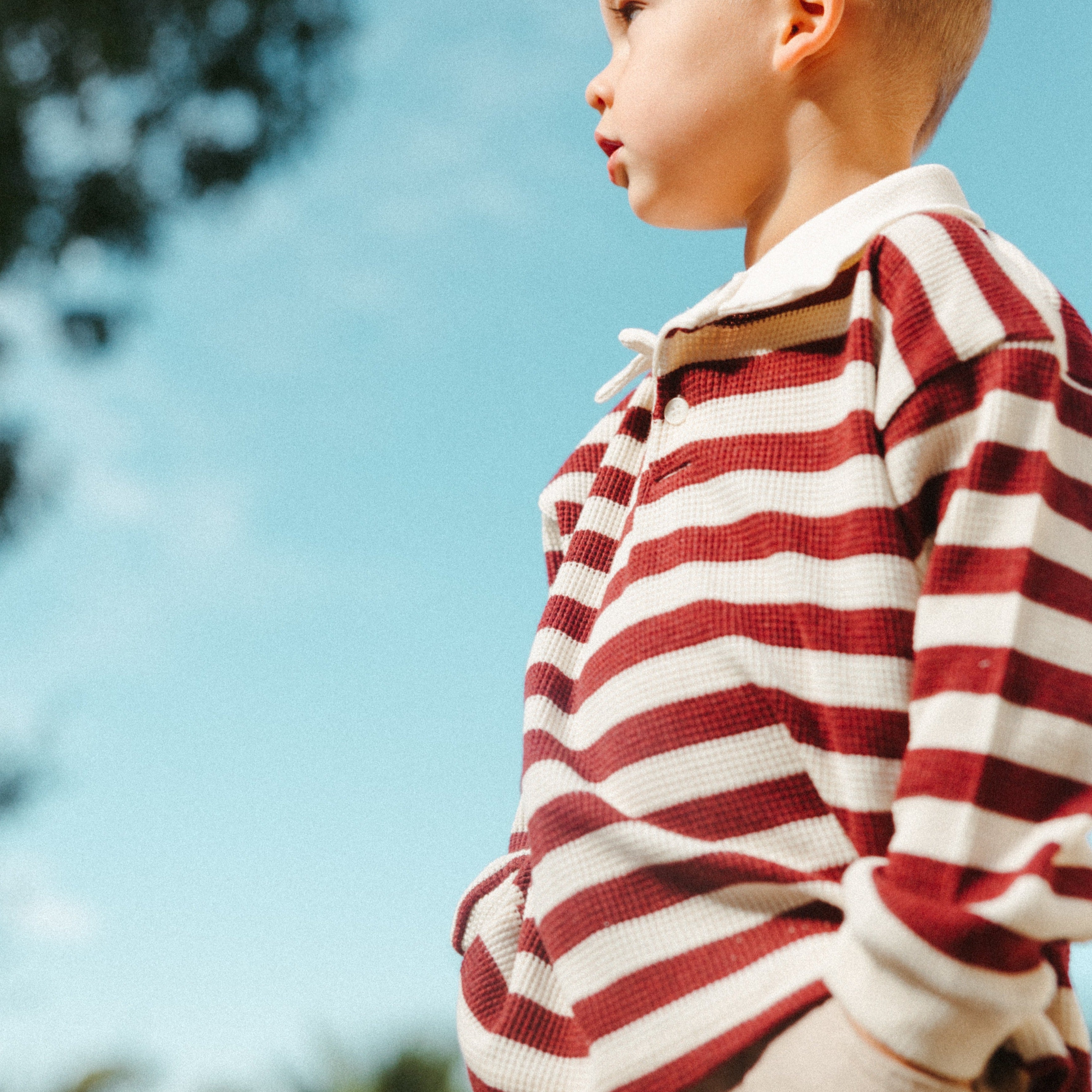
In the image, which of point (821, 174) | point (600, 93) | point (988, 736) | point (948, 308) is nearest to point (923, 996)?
point (988, 736)

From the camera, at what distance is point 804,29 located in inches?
35.9

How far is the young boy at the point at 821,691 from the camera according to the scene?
0.60 metres

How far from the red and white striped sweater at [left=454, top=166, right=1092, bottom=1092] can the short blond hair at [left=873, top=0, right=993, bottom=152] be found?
0.16 metres

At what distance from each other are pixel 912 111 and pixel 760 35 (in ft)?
0.47

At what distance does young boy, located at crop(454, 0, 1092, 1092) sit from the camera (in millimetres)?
597

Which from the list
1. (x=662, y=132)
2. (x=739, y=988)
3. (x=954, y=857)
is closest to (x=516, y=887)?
(x=739, y=988)

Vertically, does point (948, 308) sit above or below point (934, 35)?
below

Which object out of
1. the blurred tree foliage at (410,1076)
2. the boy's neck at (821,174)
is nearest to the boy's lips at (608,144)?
the boy's neck at (821,174)

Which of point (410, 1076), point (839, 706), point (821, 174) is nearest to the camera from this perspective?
point (839, 706)

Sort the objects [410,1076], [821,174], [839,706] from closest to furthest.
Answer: [839,706] < [821,174] < [410,1076]

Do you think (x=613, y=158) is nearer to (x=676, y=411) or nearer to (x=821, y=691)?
(x=676, y=411)

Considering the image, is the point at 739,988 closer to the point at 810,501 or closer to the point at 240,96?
the point at 810,501

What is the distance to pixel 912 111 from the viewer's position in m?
0.96

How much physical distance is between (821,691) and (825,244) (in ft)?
1.04
